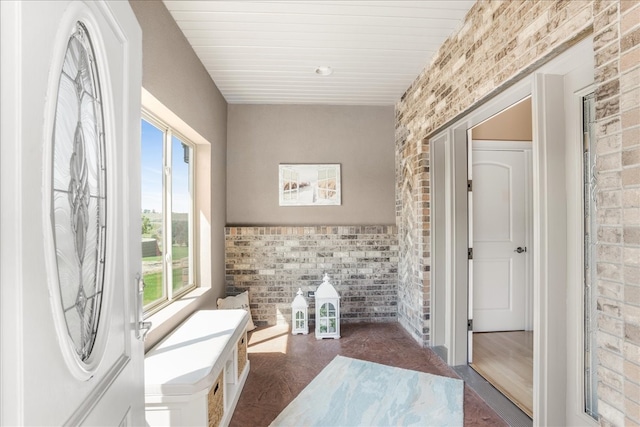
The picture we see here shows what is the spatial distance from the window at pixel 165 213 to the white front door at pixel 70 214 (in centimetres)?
133

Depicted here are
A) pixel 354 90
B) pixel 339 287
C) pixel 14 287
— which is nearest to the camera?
pixel 14 287

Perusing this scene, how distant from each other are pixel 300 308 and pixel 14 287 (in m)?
3.14

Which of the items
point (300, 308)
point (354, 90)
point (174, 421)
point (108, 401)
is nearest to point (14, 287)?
point (108, 401)

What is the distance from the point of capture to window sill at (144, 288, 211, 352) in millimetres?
2002

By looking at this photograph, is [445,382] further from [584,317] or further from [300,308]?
[300,308]

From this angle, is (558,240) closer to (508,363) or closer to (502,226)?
(508,363)

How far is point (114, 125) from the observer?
93 cm

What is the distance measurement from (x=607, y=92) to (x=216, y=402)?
7.72ft

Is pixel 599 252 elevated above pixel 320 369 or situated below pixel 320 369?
above

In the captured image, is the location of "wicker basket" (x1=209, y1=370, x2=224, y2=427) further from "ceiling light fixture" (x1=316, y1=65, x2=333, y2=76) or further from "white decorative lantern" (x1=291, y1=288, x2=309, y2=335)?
"ceiling light fixture" (x1=316, y1=65, x2=333, y2=76)

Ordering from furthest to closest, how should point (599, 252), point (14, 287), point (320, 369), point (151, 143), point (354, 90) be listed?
point (354, 90) → point (320, 369) → point (151, 143) → point (599, 252) → point (14, 287)

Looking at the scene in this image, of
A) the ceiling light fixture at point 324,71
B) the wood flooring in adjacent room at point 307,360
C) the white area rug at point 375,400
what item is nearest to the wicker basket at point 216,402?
the wood flooring in adjacent room at point 307,360

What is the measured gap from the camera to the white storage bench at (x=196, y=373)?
1.54 metres

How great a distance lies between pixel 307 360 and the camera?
286 cm
